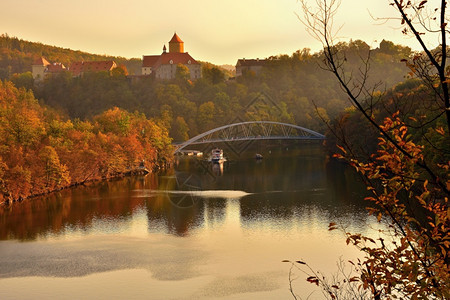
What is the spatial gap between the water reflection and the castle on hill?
152 feet

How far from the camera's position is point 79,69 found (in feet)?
305

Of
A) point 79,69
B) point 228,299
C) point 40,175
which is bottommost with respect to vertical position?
point 228,299

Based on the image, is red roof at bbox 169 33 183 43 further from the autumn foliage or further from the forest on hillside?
the autumn foliage

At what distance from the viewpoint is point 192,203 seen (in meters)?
30.4

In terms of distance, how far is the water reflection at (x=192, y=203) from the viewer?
971 inches

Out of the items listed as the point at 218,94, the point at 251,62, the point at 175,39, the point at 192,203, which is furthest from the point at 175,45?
the point at 192,203

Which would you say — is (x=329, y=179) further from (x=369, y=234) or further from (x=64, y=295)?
(x=64, y=295)

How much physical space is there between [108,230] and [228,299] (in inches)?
403

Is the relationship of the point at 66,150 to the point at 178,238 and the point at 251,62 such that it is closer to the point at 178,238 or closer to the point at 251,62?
the point at 178,238

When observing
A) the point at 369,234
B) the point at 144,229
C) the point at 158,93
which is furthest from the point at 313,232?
the point at 158,93

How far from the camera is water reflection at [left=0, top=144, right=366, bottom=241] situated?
24.7 m

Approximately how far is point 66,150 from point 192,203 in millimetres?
12089

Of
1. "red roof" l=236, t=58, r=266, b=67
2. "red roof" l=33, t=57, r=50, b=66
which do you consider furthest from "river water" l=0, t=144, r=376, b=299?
"red roof" l=33, t=57, r=50, b=66

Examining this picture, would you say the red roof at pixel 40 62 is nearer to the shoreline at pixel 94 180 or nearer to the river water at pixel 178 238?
the shoreline at pixel 94 180
